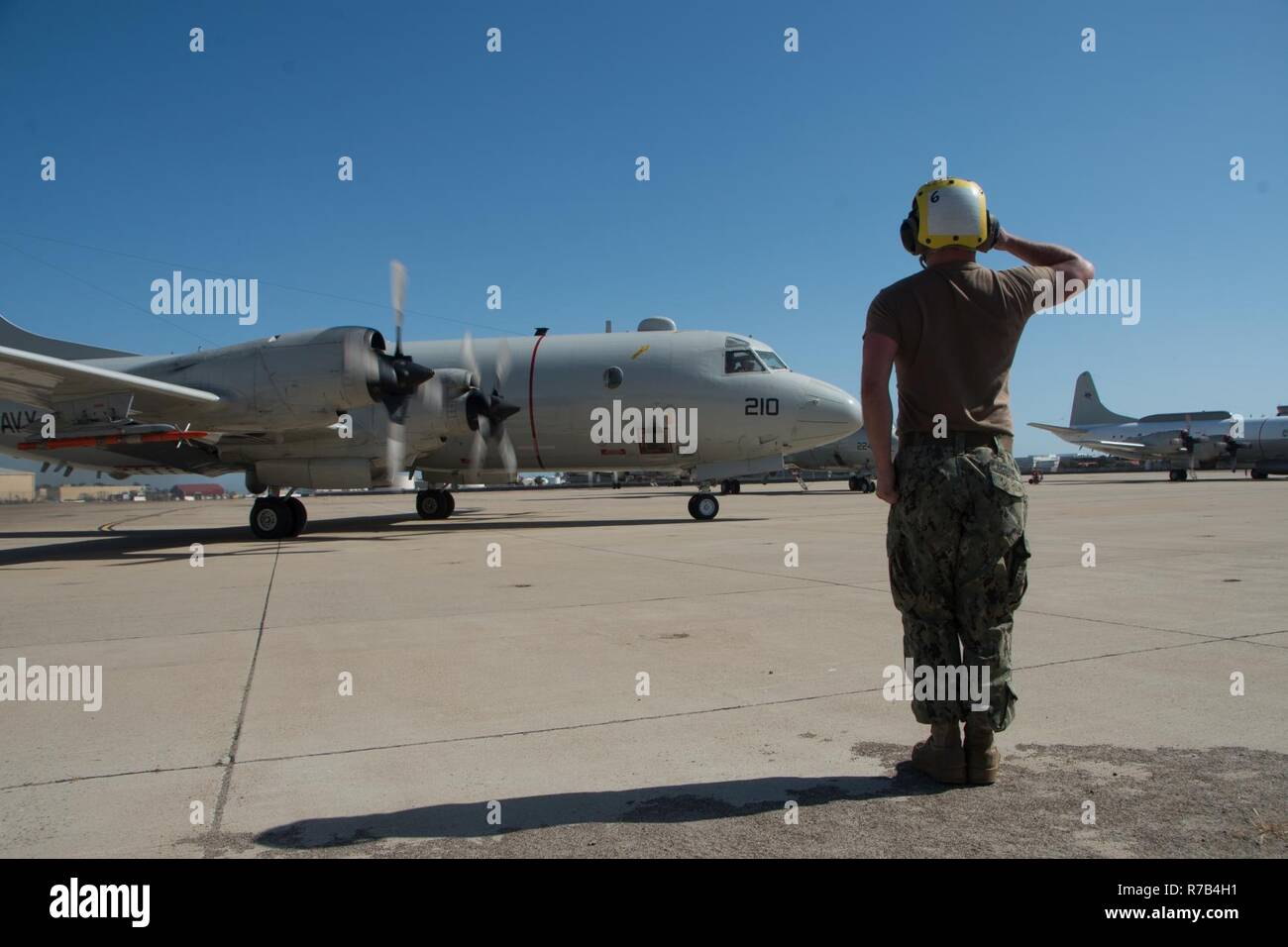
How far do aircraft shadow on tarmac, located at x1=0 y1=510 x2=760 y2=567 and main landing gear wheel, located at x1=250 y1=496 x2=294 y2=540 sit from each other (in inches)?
9.7

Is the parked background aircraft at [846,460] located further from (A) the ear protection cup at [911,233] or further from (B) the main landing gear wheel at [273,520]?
(A) the ear protection cup at [911,233]

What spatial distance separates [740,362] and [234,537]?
11144 mm

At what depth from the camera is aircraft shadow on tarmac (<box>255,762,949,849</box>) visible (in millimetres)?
2854

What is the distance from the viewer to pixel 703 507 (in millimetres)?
19266

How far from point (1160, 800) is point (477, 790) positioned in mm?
2469

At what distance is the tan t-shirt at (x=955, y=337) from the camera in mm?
3400

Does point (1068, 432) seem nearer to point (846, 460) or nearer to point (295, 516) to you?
point (846, 460)

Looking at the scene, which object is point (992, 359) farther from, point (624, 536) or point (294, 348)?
point (294, 348)

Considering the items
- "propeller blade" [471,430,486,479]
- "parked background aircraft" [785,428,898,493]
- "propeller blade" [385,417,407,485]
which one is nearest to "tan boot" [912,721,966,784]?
"propeller blade" [385,417,407,485]

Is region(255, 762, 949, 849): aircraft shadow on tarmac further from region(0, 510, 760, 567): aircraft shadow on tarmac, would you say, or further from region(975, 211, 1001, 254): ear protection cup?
region(0, 510, 760, 567): aircraft shadow on tarmac

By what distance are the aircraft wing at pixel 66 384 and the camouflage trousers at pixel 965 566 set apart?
46.2 ft

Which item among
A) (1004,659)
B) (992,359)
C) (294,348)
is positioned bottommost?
(1004,659)

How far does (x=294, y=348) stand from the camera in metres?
14.8
